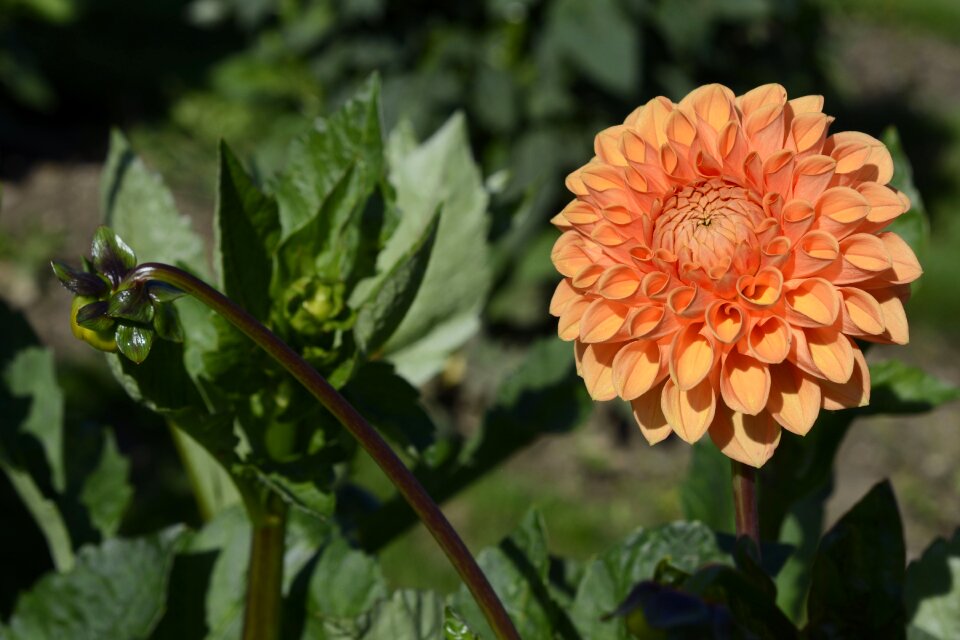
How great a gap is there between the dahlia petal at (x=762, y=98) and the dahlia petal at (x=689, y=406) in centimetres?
18

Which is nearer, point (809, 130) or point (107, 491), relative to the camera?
point (809, 130)

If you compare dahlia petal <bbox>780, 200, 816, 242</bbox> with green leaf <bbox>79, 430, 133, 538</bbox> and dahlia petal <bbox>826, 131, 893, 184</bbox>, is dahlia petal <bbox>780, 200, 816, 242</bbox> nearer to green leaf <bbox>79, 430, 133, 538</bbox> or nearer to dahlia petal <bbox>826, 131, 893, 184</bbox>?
dahlia petal <bbox>826, 131, 893, 184</bbox>

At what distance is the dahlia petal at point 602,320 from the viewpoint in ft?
2.24

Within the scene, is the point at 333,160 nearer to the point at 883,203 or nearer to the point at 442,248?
the point at 442,248

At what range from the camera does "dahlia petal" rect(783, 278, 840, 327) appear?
655 millimetres

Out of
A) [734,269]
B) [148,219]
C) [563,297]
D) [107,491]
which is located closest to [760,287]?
[734,269]

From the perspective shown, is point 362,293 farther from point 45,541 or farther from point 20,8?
point 20,8

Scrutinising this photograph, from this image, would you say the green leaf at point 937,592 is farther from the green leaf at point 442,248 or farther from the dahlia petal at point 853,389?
the green leaf at point 442,248

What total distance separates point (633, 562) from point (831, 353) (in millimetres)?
254

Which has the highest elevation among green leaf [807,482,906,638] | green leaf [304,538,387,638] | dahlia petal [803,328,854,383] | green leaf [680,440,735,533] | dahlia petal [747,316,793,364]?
dahlia petal [747,316,793,364]

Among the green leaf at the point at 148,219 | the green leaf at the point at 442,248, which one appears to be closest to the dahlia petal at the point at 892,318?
the green leaf at the point at 442,248

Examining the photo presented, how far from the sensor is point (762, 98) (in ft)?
2.40

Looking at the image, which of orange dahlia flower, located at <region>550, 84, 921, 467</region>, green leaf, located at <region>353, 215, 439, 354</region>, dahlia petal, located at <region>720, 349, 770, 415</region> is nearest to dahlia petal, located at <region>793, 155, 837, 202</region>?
orange dahlia flower, located at <region>550, 84, 921, 467</region>

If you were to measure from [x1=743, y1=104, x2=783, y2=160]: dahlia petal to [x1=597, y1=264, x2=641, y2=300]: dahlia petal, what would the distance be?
106 mm
